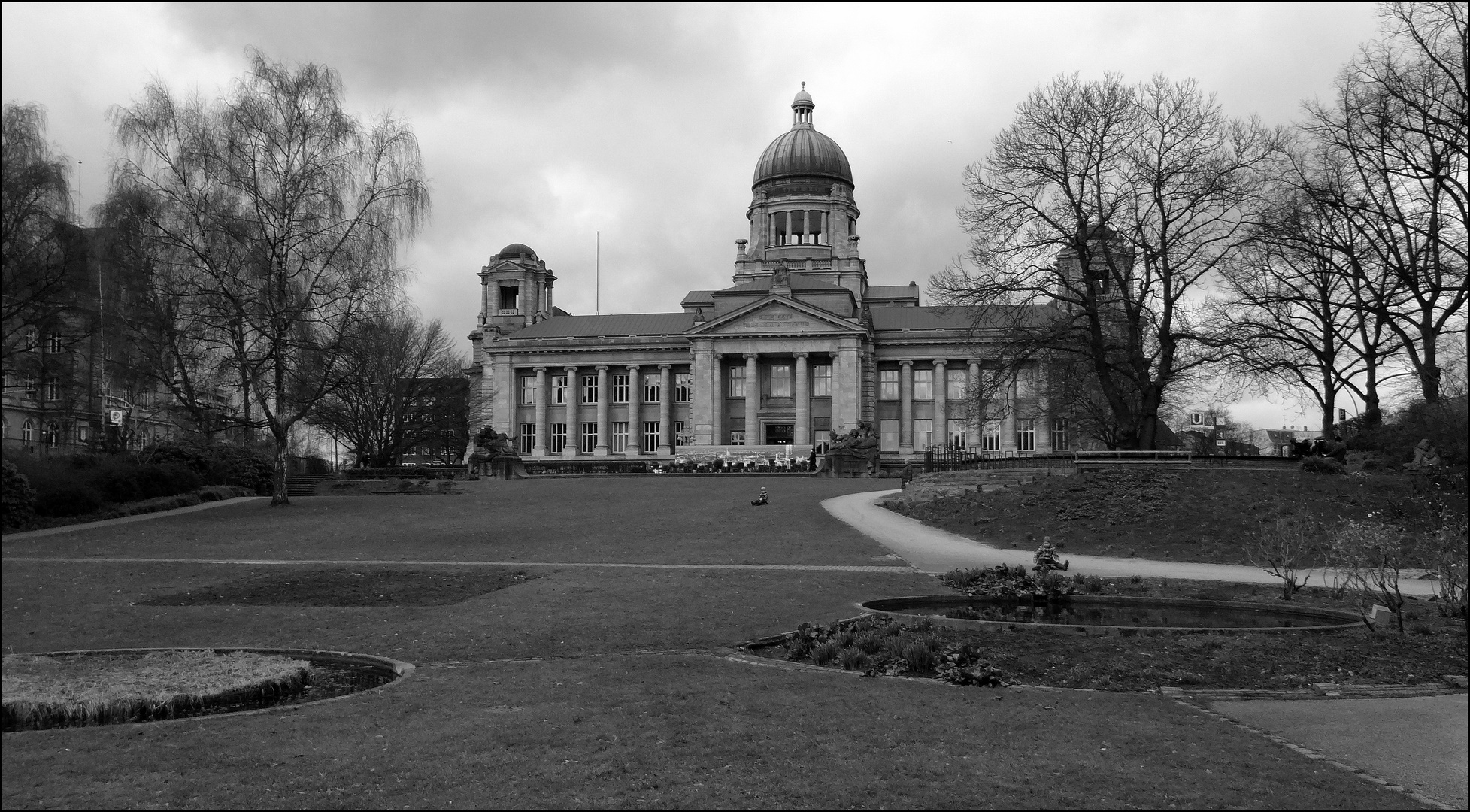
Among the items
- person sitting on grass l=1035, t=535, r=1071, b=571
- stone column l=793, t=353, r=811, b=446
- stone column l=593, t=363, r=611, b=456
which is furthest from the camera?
stone column l=593, t=363, r=611, b=456

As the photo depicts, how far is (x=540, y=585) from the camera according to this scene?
20.1 metres

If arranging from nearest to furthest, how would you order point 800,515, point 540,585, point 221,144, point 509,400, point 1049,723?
point 1049,723 < point 540,585 < point 800,515 < point 221,144 < point 509,400

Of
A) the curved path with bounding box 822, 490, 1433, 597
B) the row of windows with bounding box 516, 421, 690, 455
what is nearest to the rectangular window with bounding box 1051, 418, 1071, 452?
the row of windows with bounding box 516, 421, 690, 455

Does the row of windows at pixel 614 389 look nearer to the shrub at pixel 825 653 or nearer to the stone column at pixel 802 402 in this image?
the stone column at pixel 802 402

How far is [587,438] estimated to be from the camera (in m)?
101

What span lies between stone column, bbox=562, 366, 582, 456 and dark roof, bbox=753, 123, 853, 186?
26771 millimetres

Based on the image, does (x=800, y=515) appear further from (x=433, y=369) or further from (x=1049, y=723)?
(x=433, y=369)

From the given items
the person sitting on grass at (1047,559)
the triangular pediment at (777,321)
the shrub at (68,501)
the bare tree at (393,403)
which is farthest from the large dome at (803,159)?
the person sitting on grass at (1047,559)

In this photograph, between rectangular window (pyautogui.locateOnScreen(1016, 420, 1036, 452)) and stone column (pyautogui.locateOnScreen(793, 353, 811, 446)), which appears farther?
rectangular window (pyautogui.locateOnScreen(1016, 420, 1036, 452))

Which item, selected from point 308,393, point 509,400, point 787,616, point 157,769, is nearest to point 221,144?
point 308,393

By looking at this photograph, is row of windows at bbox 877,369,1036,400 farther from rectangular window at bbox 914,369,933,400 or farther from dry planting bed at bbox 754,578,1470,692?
dry planting bed at bbox 754,578,1470,692

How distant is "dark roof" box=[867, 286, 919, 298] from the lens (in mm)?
109750

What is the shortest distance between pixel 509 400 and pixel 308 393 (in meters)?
59.3

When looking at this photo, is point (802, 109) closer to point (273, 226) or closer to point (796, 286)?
point (796, 286)
